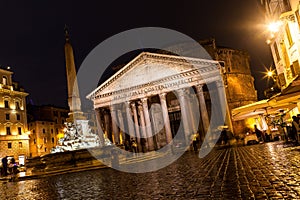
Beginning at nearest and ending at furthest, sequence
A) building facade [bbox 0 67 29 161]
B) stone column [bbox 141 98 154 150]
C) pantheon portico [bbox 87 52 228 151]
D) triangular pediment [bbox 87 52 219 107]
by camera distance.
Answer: pantheon portico [bbox 87 52 228 151] < triangular pediment [bbox 87 52 219 107] < stone column [bbox 141 98 154 150] < building facade [bbox 0 67 29 161]

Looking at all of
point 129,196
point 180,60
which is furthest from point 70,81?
point 180,60

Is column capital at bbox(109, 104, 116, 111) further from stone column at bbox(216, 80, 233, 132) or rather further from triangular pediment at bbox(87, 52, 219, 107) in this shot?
stone column at bbox(216, 80, 233, 132)

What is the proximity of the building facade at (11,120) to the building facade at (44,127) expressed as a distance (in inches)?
318

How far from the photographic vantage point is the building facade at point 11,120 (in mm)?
40031

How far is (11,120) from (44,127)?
39.0ft

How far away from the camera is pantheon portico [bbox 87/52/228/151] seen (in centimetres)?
3175

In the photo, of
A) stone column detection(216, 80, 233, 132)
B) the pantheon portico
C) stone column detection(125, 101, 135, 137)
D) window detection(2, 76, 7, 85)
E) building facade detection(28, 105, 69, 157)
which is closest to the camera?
stone column detection(216, 80, 233, 132)

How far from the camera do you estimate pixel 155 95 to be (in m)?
36.0

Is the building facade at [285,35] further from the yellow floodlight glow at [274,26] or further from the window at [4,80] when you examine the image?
the window at [4,80]

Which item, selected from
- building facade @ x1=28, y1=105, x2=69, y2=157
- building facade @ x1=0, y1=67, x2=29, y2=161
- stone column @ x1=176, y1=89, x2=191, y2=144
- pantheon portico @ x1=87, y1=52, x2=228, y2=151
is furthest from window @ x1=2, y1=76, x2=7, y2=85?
stone column @ x1=176, y1=89, x2=191, y2=144

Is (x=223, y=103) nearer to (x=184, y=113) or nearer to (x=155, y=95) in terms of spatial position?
(x=184, y=113)

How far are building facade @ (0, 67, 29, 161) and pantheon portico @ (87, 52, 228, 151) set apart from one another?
1236 cm

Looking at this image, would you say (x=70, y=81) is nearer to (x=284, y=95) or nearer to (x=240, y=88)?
(x=284, y=95)

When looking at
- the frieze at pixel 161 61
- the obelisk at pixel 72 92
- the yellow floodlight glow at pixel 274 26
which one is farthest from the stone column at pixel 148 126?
the obelisk at pixel 72 92
